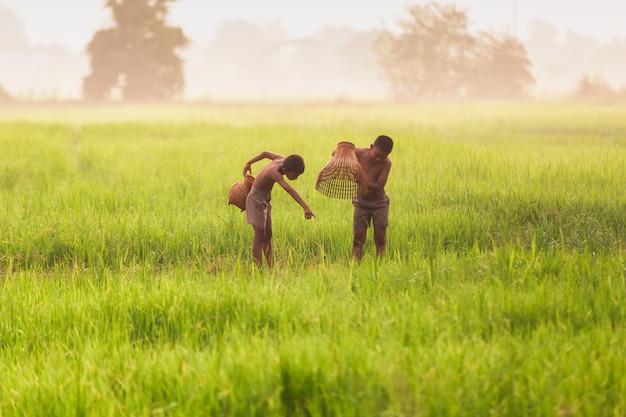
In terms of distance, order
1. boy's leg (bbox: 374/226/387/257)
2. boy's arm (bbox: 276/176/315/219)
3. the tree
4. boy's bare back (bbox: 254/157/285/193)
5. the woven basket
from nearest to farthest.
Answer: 1. boy's arm (bbox: 276/176/315/219)
2. boy's bare back (bbox: 254/157/285/193)
3. boy's leg (bbox: 374/226/387/257)
4. the woven basket
5. the tree

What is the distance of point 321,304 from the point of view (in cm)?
452

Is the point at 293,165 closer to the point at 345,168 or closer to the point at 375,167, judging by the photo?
the point at 345,168

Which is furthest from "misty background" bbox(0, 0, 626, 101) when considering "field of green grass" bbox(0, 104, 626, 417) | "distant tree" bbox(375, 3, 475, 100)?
"field of green grass" bbox(0, 104, 626, 417)

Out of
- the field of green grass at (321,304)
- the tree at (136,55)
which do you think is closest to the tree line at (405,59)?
the tree at (136,55)

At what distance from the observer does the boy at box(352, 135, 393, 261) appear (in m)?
5.84

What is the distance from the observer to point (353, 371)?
11.1ft

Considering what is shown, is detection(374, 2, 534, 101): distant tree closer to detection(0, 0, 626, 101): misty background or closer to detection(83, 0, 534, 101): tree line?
detection(83, 0, 534, 101): tree line

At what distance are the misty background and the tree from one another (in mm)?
50820

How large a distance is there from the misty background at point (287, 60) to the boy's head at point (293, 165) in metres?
92.2

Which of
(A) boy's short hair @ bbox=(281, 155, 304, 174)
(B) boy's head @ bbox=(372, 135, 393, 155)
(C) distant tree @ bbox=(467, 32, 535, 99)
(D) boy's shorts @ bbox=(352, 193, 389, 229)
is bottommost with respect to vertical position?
(D) boy's shorts @ bbox=(352, 193, 389, 229)

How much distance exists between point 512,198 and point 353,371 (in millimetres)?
5332

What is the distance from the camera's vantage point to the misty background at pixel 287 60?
348 feet

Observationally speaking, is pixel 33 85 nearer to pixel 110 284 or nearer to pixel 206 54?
pixel 110 284

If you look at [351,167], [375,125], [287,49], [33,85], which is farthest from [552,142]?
[287,49]
